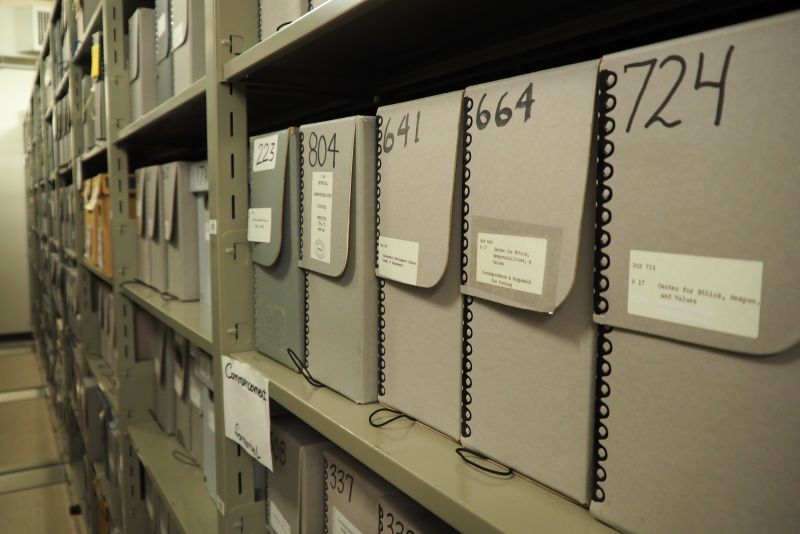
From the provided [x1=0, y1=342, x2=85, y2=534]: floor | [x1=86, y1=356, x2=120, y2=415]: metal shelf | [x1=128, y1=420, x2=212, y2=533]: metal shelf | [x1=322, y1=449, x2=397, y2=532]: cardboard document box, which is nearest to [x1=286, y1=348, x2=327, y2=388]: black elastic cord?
[x1=322, y1=449, x2=397, y2=532]: cardboard document box

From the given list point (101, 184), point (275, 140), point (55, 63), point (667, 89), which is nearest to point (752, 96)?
point (667, 89)

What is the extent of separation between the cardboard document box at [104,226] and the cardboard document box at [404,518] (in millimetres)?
1419

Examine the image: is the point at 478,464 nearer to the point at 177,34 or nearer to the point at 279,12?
the point at 279,12

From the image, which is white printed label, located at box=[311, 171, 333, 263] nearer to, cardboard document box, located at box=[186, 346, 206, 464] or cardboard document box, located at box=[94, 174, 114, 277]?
cardboard document box, located at box=[186, 346, 206, 464]

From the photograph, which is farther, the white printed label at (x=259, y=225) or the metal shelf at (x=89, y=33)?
the metal shelf at (x=89, y=33)

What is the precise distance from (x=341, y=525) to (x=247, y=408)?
0.74 ft

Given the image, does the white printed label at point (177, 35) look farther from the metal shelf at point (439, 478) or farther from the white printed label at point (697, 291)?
the white printed label at point (697, 291)

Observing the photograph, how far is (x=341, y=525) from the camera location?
0.78 meters

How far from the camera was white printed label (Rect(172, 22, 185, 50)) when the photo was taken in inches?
47.4

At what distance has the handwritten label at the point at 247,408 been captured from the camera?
0.83m

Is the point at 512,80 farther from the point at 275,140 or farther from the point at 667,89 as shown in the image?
the point at 275,140

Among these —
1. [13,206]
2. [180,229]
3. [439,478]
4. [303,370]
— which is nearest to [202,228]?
[180,229]

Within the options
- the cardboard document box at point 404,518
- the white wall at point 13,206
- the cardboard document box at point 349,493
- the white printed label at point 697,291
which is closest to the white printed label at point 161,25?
the cardboard document box at point 349,493

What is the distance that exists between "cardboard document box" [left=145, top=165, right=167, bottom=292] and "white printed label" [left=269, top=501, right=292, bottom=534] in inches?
30.2
